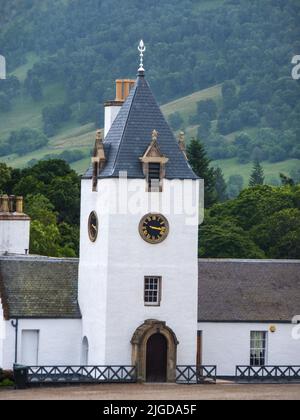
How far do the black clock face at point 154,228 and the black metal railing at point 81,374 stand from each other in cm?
621

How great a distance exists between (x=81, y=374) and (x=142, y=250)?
6.54 m

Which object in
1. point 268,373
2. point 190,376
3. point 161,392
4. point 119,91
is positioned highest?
point 119,91

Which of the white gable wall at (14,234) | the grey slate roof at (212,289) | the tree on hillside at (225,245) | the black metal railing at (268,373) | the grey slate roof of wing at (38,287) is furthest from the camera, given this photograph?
the tree on hillside at (225,245)

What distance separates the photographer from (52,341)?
81750mm

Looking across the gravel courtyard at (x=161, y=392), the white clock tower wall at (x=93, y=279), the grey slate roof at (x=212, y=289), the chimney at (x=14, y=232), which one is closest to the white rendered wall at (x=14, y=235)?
the chimney at (x=14, y=232)

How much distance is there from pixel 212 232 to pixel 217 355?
49506 millimetres

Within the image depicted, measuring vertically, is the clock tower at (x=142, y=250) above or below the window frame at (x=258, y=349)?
above

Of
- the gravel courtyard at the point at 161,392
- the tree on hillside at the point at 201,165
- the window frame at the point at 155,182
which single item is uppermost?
the tree on hillside at the point at 201,165

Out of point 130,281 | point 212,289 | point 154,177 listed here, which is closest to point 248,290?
point 212,289

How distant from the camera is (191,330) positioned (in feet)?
267

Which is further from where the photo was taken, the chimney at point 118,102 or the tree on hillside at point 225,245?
the tree on hillside at point 225,245

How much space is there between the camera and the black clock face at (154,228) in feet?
265

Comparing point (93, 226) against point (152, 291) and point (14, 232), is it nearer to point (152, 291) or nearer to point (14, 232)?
point (152, 291)

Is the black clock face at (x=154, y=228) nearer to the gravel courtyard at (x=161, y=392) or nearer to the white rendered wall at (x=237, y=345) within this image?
the white rendered wall at (x=237, y=345)
